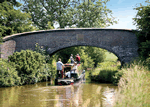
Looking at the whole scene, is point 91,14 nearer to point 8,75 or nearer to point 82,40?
point 82,40

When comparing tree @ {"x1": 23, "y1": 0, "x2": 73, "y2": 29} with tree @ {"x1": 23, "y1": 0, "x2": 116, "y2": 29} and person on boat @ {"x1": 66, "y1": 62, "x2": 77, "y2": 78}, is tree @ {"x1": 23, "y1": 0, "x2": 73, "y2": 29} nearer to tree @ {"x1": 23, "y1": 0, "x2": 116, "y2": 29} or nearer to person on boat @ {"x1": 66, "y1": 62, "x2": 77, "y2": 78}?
tree @ {"x1": 23, "y1": 0, "x2": 116, "y2": 29}

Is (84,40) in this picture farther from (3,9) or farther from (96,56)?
(96,56)

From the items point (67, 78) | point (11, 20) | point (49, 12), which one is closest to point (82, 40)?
point (67, 78)

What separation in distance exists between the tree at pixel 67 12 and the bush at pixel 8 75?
1366 centimetres

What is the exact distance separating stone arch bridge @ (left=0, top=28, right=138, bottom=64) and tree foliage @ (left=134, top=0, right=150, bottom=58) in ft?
3.20

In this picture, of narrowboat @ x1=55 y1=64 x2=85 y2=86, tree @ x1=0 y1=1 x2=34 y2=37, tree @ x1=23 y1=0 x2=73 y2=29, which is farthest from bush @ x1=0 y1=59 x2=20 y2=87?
tree @ x1=23 y1=0 x2=73 y2=29

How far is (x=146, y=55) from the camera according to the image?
52.3 feet

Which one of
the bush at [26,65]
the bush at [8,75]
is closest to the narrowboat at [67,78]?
the bush at [26,65]

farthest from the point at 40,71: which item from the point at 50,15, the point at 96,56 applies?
the point at 96,56

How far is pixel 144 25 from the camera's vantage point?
15.4 m

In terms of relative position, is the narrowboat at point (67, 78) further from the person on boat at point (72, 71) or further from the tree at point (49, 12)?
the tree at point (49, 12)

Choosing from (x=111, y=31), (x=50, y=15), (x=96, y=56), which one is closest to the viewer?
(x=111, y=31)

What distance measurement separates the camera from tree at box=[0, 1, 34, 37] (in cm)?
2247

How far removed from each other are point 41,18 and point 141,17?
1530cm
